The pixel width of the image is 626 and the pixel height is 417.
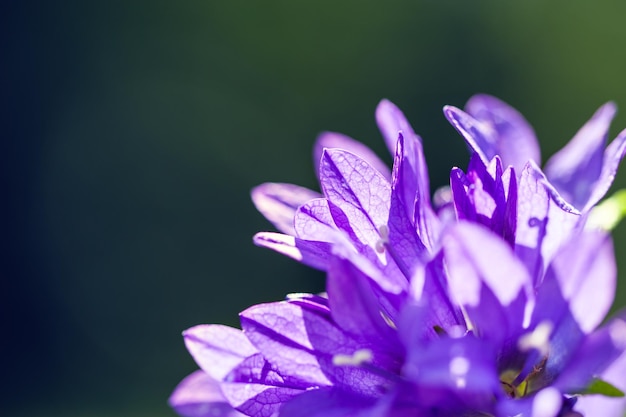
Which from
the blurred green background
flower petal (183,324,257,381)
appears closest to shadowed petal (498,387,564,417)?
flower petal (183,324,257,381)

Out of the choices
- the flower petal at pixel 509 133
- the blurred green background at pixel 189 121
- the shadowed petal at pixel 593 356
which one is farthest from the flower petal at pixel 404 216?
the blurred green background at pixel 189 121

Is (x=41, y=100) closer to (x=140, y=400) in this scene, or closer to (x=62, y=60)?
(x=62, y=60)

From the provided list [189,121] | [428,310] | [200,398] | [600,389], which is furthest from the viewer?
[189,121]

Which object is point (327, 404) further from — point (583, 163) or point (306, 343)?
point (583, 163)

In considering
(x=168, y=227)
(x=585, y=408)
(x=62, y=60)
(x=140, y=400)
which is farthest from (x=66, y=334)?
(x=585, y=408)

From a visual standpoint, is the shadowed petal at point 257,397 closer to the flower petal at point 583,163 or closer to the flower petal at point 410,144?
the flower petal at point 410,144

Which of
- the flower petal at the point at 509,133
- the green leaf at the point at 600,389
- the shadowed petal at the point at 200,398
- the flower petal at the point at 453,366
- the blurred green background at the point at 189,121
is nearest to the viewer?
the flower petal at the point at 453,366

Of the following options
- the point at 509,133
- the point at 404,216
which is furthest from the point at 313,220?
the point at 509,133
